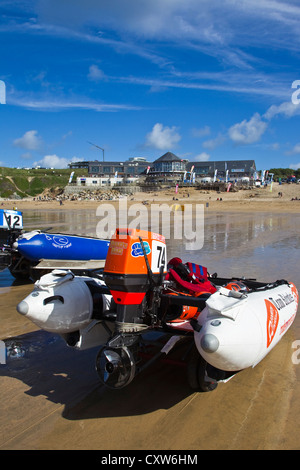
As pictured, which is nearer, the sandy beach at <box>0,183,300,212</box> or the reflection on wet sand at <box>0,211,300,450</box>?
the reflection on wet sand at <box>0,211,300,450</box>

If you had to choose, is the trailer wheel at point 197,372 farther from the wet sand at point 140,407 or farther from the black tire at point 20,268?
the black tire at point 20,268

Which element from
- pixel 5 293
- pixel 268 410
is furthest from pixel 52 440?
pixel 5 293

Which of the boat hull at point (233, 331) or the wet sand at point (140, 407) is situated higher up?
the boat hull at point (233, 331)

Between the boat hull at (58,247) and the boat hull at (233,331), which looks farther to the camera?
the boat hull at (58,247)

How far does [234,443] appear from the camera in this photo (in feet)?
11.7

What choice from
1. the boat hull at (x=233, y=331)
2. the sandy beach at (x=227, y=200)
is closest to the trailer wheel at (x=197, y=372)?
the boat hull at (x=233, y=331)

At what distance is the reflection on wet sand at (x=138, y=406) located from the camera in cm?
360

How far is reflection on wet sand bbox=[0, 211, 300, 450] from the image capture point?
3604mm

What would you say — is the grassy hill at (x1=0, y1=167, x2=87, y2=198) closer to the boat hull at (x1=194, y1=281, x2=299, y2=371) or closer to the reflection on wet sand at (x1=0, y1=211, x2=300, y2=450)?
the reflection on wet sand at (x1=0, y1=211, x2=300, y2=450)

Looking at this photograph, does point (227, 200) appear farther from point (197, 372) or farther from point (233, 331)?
point (233, 331)

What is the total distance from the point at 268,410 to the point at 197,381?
2.62 ft

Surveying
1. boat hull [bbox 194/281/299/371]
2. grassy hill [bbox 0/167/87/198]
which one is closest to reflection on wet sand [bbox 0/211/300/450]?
boat hull [bbox 194/281/299/371]

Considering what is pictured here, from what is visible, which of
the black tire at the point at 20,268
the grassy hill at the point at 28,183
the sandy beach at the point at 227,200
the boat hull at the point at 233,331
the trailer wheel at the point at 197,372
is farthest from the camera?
the grassy hill at the point at 28,183
